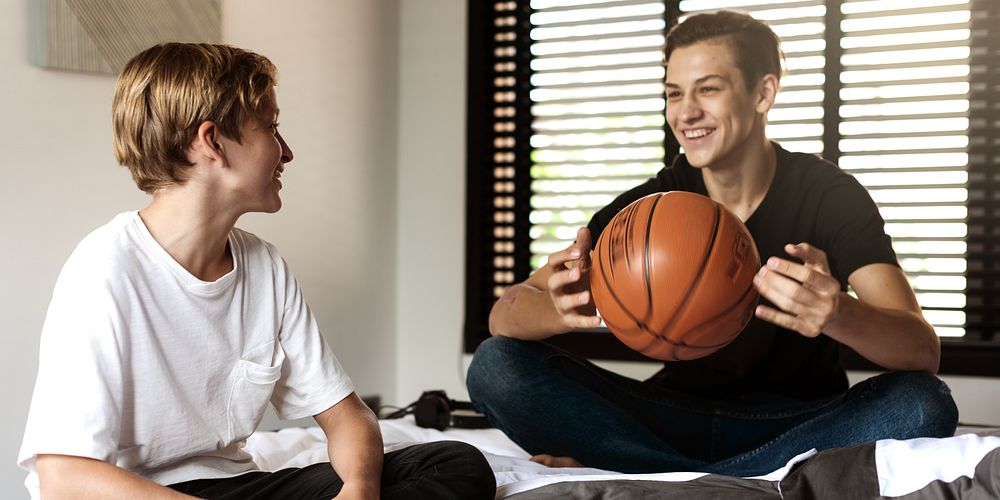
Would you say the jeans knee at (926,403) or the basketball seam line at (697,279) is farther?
the jeans knee at (926,403)

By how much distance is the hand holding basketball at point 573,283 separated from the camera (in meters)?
1.71

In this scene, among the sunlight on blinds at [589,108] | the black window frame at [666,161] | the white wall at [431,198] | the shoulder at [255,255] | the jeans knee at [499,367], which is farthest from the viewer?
the white wall at [431,198]

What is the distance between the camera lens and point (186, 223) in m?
1.48

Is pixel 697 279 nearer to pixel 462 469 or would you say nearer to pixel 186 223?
pixel 462 469

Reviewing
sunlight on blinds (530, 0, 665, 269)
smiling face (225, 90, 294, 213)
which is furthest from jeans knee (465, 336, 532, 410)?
sunlight on blinds (530, 0, 665, 269)

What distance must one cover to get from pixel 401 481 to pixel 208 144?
61cm

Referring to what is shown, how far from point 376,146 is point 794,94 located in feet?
4.97

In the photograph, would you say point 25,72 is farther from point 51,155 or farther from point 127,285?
point 127,285

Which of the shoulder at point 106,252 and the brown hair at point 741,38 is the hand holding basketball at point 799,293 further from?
the shoulder at point 106,252

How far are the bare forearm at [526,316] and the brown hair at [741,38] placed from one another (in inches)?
28.8

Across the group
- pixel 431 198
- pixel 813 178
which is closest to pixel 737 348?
pixel 813 178

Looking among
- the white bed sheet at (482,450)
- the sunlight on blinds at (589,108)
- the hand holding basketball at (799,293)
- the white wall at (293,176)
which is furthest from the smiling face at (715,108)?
the white wall at (293,176)

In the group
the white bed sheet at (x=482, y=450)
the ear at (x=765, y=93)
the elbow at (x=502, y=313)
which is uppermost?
the ear at (x=765, y=93)

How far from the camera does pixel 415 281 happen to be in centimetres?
374
